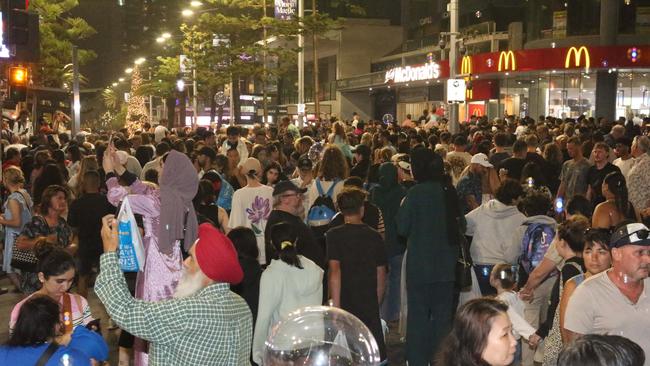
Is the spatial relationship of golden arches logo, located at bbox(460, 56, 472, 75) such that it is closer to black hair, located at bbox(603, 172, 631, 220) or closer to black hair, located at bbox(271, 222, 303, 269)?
black hair, located at bbox(603, 172, 631, 220)

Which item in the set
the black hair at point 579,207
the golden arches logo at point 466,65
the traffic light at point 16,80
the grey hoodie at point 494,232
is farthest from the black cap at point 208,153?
the golden arches logo at point 466,65

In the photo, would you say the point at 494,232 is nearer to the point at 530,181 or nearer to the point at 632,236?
the point at 530,181

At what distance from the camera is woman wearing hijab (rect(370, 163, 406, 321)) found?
34.3ft

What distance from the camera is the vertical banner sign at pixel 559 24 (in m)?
39.1

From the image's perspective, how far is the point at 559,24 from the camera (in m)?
39.6

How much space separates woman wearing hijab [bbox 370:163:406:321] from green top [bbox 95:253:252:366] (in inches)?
228

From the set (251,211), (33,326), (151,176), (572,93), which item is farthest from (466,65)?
(33,326)

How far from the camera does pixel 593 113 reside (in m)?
33.1

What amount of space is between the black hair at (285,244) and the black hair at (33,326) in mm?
2179

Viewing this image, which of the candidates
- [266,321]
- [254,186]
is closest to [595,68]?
[254,186]

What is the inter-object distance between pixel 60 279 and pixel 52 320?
1.80 meters

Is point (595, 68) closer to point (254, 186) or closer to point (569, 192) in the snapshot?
point (569, 192)

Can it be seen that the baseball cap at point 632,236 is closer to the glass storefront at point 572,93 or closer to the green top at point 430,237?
the green top at point 430,237

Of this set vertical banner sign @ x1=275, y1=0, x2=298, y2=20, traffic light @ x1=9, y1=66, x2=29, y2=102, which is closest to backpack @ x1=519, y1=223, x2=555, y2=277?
traffic light @ x1=9, y1=66, x2=29, y2=102
